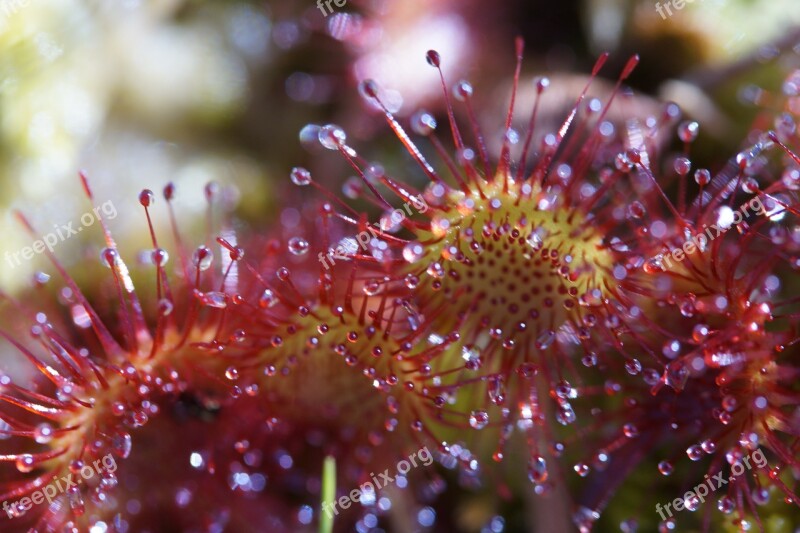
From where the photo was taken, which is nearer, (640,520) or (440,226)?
(440,226)

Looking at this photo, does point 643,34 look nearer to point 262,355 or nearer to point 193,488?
point 262,355

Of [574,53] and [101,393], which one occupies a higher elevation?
[574,53]

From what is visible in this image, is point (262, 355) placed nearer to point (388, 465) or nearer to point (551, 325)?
point (388, 465)

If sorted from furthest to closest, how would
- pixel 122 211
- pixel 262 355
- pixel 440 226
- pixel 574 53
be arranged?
1. pixel 574 53
2. pixel 122 211
3. pixel 262 355
4. pixel 440 226

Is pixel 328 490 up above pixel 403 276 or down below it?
below

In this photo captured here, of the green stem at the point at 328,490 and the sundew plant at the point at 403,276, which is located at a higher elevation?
the sundew plant at the point at 403,276

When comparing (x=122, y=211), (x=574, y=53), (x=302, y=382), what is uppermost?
(x=574, y=53)

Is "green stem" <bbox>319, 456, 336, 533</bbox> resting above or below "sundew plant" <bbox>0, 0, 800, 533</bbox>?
below

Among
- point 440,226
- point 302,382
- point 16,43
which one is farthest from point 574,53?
point 16,43

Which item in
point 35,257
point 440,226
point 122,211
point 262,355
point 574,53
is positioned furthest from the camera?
point 574,53
